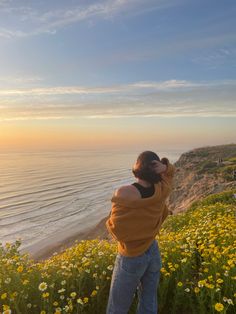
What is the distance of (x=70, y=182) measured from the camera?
51.8 meters

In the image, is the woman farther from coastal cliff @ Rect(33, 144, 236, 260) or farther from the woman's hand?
coastal cliff @ Rect(33, 144, 236, 260)

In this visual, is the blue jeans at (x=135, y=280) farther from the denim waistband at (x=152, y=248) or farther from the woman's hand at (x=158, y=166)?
the woman's hand at (x=158, y=166)

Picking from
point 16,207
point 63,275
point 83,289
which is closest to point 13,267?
point 63,275

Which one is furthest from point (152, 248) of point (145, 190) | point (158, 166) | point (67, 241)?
point (67, 241)

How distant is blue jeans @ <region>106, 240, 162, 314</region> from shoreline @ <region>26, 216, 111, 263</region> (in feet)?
49.7

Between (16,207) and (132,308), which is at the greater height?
(132,308)

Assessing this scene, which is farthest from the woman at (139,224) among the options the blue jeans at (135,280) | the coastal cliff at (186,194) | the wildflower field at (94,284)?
the coastal cliff at (186,194)

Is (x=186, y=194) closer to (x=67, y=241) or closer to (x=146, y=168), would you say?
(x=67, y=241)

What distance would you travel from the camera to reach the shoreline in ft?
69.4

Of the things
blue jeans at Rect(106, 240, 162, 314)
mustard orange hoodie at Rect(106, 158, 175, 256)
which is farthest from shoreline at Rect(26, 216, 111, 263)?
mustard orange hoodie at Rect(106, 158, 175, 256)

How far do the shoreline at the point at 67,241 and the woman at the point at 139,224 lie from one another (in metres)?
15.4

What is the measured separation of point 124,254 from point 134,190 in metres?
0.89

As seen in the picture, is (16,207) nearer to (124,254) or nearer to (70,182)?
(70,182)

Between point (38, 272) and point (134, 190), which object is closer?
point (134, 190)
